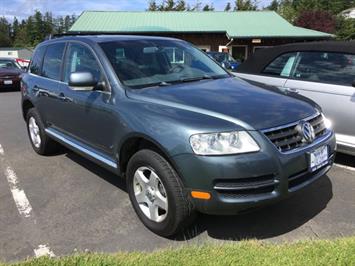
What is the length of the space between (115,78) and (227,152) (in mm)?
1570

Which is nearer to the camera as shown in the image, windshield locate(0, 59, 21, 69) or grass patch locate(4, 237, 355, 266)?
grass patch locate(4, 237, 355, 266)

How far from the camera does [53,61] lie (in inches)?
235

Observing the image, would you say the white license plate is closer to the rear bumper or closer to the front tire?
the front tire

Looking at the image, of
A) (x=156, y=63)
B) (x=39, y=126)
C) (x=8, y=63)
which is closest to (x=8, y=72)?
(x=8, y=63)

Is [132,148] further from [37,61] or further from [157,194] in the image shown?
[37,61]

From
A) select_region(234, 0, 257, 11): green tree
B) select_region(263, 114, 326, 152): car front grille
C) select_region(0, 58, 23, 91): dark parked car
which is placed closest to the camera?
select_region(263, 114, 326, 152): car front grille

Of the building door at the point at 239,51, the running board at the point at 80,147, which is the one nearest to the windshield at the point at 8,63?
the running board at the point at 80,147

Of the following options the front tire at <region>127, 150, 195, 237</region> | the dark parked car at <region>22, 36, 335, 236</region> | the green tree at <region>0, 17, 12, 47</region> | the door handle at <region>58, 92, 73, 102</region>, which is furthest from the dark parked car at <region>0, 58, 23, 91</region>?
the green tree at <region>0, 17, 12, 47</region>

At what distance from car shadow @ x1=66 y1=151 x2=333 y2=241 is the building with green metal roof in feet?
97.1

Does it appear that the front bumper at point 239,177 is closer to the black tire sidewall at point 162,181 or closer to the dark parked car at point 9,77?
the black tire sidewall at point 162,181

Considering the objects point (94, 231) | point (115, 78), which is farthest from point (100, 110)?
point (94, 231)

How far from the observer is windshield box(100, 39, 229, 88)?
451cm

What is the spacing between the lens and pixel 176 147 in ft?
11.5

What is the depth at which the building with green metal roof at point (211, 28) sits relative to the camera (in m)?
34.4
